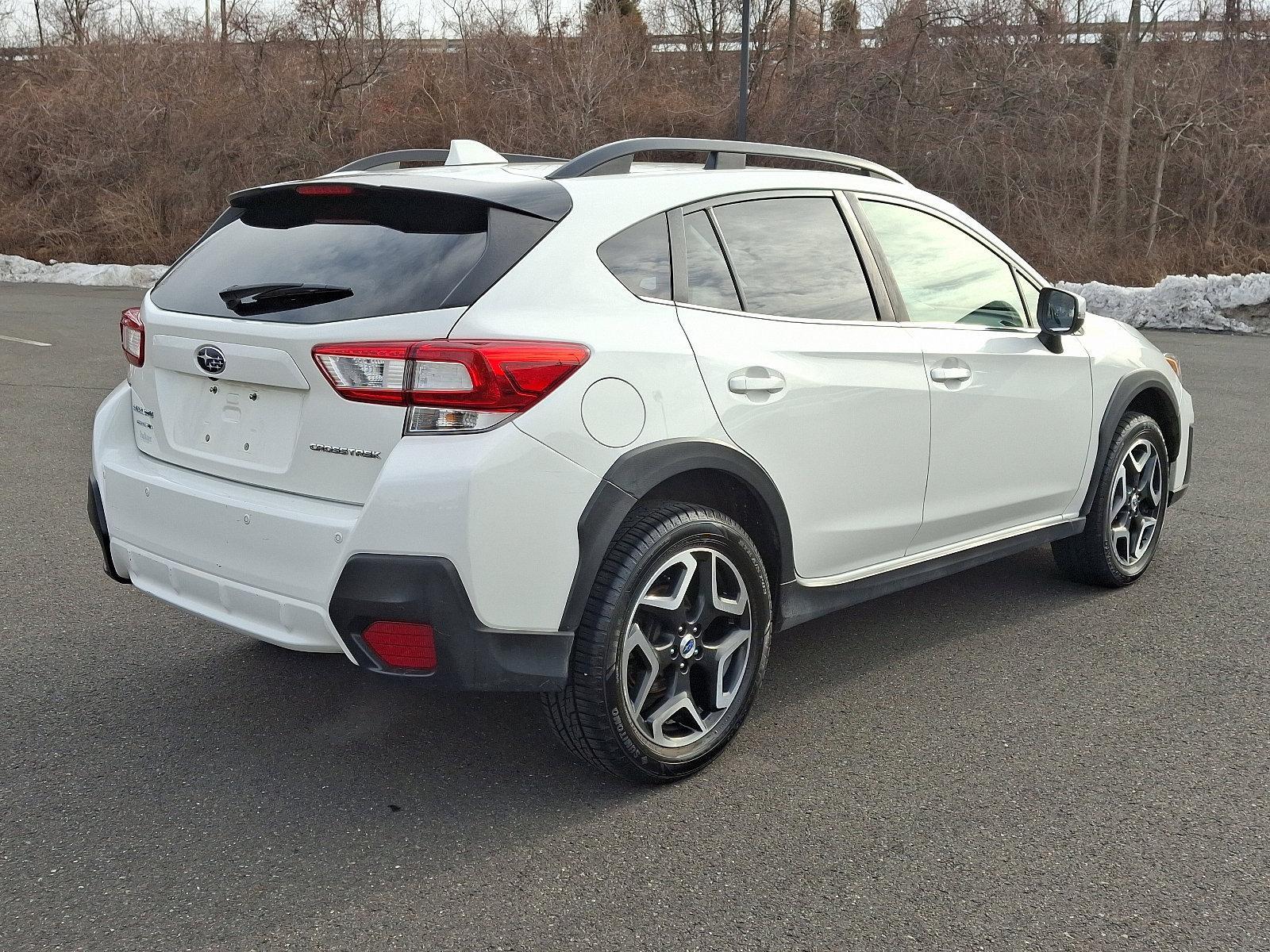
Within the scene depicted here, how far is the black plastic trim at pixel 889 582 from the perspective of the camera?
379 cm

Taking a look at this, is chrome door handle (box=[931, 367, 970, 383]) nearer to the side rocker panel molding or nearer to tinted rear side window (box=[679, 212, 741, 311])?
tinted rear side window (box=[679, 212, 741, 311])

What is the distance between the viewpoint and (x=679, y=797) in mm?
3387

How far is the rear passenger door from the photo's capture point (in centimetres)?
351

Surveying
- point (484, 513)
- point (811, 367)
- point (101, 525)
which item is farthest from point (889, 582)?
point (101, 525)

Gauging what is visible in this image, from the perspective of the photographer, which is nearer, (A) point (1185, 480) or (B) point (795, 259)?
(B) point (795, 259)

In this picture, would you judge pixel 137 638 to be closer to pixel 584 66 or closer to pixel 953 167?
pixel 953 167

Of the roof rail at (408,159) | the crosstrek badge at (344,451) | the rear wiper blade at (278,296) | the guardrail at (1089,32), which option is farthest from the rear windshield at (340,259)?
the guardrail at (1089,32)

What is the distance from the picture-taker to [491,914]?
2791 mm

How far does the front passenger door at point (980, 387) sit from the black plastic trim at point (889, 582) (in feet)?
0.19

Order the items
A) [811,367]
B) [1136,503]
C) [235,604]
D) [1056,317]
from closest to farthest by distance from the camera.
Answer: [235,604] < [811,367] < [1056,317] < [1136,503]

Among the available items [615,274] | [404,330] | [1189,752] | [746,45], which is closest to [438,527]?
[404,330]

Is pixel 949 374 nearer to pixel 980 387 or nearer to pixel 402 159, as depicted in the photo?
pixel 980 387

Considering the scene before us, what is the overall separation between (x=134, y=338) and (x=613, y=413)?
1608 mm

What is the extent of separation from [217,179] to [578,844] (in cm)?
3109
